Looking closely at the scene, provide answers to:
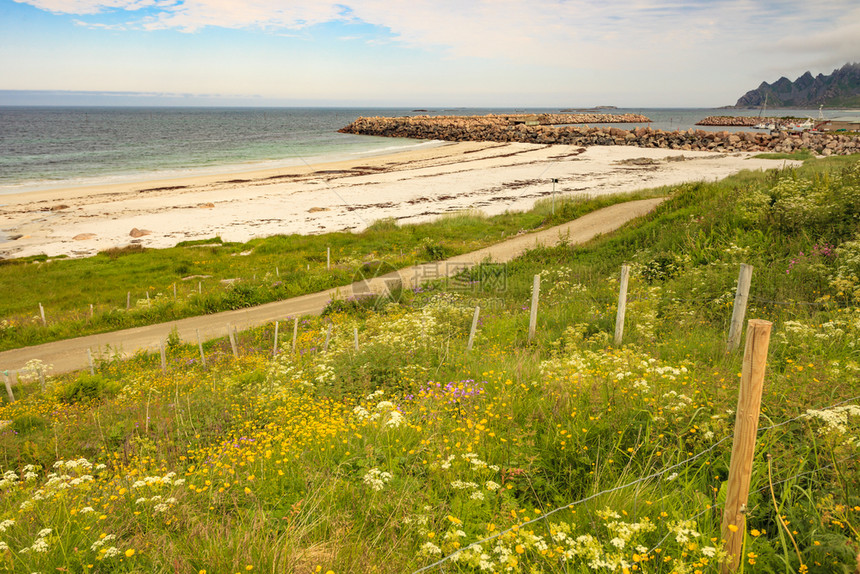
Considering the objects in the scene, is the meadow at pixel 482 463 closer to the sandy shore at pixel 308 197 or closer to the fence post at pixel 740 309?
A: the fence post at pixel 740 309

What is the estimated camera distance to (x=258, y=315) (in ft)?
64.0

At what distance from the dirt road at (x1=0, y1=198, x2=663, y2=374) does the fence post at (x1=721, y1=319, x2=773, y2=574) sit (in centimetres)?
1490

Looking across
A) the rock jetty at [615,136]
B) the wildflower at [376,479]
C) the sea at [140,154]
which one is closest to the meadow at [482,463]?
the wildflower at [376,479]

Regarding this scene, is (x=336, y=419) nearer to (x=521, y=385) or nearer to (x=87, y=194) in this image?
(x=521, y=385)

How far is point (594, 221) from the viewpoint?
27203mm

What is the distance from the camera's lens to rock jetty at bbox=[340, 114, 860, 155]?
214 feet

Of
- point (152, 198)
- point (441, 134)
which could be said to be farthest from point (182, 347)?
point (441, 134)

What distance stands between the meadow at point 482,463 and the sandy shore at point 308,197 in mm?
26334

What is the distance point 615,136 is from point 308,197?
6850 cm

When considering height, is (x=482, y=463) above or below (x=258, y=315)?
above

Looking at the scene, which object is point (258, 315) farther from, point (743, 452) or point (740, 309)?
point (743, 452)

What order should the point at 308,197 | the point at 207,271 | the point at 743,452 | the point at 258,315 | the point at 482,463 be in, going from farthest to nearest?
the point at 308,197
the point at 207,271
the point at 258,315
the point at 482,463
the point at 743,452

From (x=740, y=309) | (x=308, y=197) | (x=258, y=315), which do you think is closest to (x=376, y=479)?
(x=740, y=309)

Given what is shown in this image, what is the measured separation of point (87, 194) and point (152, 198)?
22.8 ft
